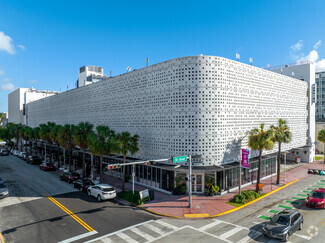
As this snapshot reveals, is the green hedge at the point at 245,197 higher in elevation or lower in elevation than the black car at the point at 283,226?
lower

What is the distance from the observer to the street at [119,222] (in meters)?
16.1

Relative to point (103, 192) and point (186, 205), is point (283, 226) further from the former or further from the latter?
point (103, 192)

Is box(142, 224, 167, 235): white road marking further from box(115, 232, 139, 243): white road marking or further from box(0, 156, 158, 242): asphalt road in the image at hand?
box(115, 232, 139, 243): white road marking

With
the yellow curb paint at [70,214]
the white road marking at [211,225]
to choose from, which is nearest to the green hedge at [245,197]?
the white road marking at [211,225]

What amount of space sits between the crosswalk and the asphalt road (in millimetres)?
1013

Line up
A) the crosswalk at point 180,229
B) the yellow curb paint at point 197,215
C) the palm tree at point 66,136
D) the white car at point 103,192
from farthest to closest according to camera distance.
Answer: the palm tree at point 66,136 < the white car at point 103,192 < the yellow curb paint at point 197,215 < the crosswalk at point 180,229

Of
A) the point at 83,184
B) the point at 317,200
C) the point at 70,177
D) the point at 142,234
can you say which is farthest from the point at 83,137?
the point at 317,200

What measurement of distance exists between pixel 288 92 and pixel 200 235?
118 ft

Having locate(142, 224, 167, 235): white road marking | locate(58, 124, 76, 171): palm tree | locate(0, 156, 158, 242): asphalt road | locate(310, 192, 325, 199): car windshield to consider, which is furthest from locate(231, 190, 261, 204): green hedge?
locate(58, 124, 76, 171): palm tree

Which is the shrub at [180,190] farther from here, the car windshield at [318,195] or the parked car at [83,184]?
the car windshield at [318,195]

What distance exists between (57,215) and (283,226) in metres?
19.8

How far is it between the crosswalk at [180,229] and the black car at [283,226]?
0.61 metres

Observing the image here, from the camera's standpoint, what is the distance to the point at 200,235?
644 inches

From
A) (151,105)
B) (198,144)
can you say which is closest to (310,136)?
(198,144)
